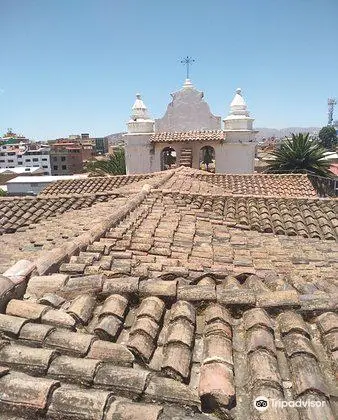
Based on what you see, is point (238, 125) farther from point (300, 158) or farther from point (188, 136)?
point (300, 158)

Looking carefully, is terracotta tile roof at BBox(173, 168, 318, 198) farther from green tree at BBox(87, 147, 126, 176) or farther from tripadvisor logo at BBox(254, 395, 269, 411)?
green tree at BBox(87, 147, 126, 176)

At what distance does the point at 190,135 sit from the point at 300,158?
971 centimetres

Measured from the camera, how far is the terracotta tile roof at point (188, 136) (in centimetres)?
1998

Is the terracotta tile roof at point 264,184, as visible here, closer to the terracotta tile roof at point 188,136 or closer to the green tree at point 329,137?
the terracotta tile roof at point 188,136

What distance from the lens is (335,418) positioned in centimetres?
186

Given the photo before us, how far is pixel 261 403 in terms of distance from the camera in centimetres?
195

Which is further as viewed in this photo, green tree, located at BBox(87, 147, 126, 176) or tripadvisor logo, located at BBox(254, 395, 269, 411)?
green tree, located at BBox(87, 147, 126, 176)

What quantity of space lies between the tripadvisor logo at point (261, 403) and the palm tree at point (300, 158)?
2483 centimetres

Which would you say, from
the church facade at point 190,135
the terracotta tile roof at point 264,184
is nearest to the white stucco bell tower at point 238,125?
the church facade at point 190,135

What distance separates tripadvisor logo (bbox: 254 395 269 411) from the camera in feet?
6.28

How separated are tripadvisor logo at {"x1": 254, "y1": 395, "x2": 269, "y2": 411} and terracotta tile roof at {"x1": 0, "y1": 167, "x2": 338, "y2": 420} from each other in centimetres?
3

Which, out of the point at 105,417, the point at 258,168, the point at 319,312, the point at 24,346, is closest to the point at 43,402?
the point at 105,417

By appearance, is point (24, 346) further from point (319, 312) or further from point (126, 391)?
point (319, 312)

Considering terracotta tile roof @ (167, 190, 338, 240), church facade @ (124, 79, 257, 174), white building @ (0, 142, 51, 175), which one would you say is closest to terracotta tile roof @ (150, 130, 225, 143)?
church facade @ (124, 79, 257, 174)
